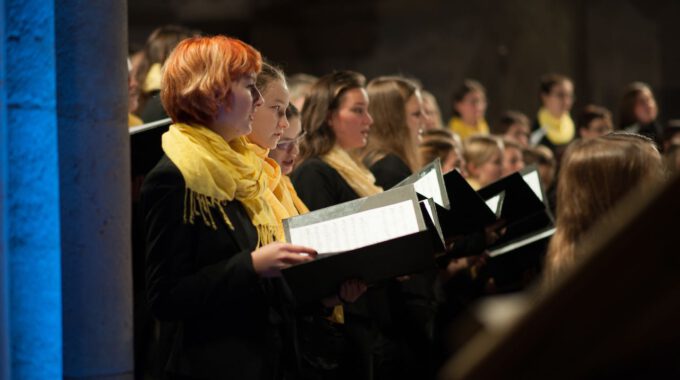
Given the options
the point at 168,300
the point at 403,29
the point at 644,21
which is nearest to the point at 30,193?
the point at 168,300

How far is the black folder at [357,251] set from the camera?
276 cm

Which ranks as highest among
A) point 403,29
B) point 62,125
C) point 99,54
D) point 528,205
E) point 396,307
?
point 403,29

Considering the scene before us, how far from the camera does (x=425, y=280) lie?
4.70 meters

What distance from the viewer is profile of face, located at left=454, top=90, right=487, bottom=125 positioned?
8.50m

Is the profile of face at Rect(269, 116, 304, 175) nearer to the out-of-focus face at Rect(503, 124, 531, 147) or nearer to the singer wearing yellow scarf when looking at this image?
the out-of-focus face at Rect(503, 124, 531, 147)

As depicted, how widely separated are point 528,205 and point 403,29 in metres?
7.70

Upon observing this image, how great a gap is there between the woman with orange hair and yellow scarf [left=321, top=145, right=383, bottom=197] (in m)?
1.20

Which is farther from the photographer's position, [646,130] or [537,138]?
[537,138]

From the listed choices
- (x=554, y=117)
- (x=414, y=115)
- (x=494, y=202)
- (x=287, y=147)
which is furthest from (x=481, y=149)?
(x=554, y=117)

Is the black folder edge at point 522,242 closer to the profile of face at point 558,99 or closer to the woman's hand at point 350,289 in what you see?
the woman's hand at point 350,289

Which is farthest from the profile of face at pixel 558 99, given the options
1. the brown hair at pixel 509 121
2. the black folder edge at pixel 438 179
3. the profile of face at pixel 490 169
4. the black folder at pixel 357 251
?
the black folder at pixel 357 251

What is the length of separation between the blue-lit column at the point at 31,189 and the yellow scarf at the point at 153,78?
1807 mm

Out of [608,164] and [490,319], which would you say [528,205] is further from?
[490,319]

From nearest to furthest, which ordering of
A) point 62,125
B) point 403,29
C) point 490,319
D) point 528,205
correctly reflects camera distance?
1. point 490,319
2. point 62,125
3. point 528,205
4. point 403,29
